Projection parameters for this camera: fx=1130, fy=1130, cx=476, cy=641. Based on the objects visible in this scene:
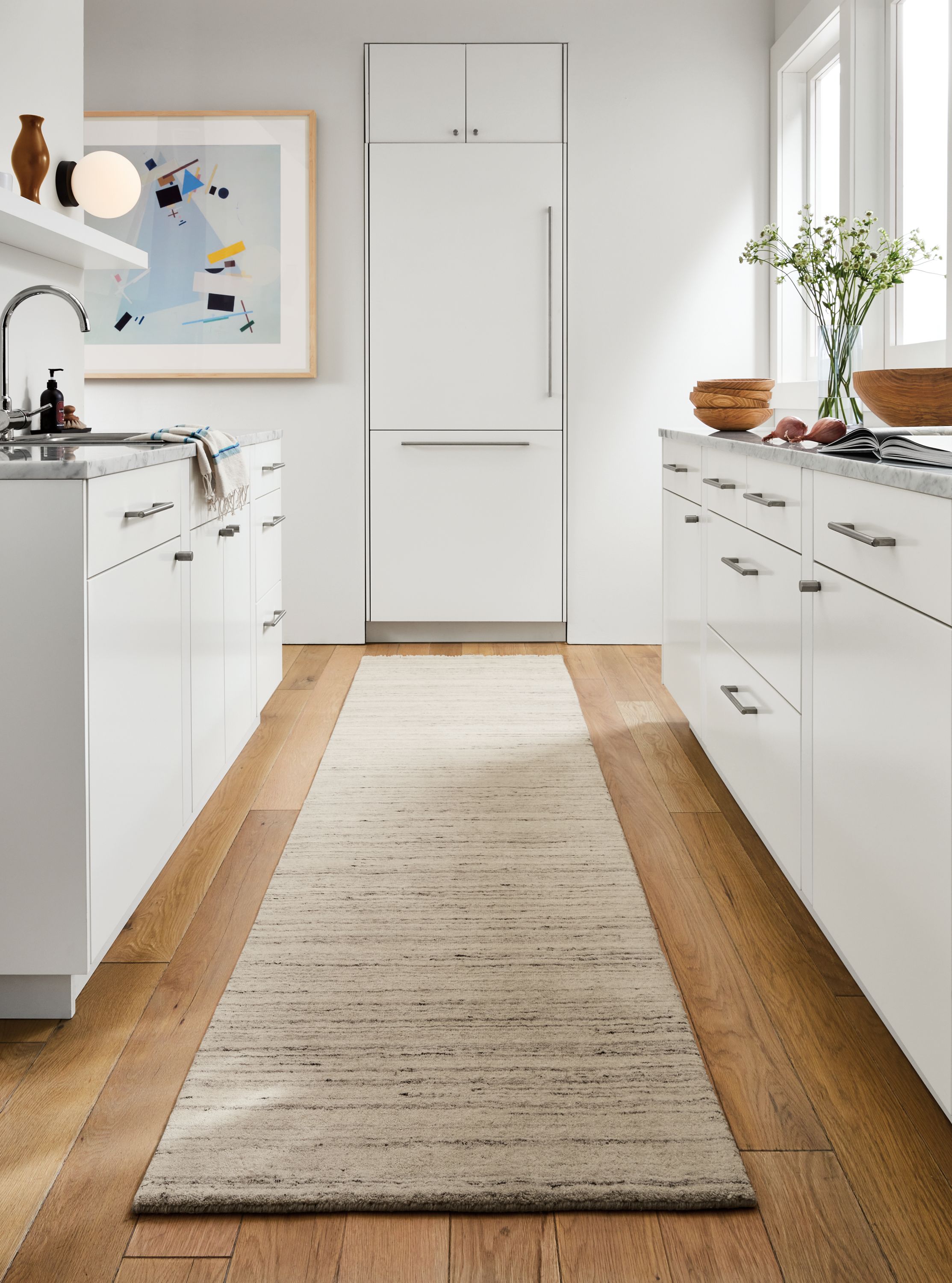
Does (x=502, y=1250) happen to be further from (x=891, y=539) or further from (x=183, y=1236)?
(x=891, y=539)

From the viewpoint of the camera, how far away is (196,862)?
7.94 feet

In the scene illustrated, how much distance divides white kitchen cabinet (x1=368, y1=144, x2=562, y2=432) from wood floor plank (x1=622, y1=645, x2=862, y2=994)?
1.37 metres

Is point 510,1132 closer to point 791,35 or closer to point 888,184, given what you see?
point 888,184

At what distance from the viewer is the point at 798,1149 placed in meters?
1.43

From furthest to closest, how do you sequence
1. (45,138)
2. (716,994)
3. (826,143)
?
(826,143) < (45,138) < (716,994)

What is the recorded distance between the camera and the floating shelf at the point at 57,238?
2.32 metres

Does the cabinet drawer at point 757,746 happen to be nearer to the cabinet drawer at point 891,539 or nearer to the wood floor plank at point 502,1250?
the cabinet drawer at point 891,539

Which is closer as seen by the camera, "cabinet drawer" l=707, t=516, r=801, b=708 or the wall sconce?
"cabinet drawer" l=707, t=516, r=801, b=708

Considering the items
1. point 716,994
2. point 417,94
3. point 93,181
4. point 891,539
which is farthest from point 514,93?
point 716,994

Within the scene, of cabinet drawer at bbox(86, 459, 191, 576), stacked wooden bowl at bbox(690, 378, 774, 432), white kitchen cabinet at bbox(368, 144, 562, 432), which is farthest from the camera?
white kitchen cabinet at bbox(368, 144, 562, 432)

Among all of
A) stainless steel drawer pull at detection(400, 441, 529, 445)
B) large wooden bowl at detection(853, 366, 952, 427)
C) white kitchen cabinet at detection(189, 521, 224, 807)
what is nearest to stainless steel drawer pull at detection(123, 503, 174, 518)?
white kitchen cabinet at detection(189, 521, 224, 807)

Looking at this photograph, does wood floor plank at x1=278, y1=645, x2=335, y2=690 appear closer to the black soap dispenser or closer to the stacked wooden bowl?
the black soap dispenser

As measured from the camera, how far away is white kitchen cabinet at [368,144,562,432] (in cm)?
449

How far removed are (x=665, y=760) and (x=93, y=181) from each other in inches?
85.2
